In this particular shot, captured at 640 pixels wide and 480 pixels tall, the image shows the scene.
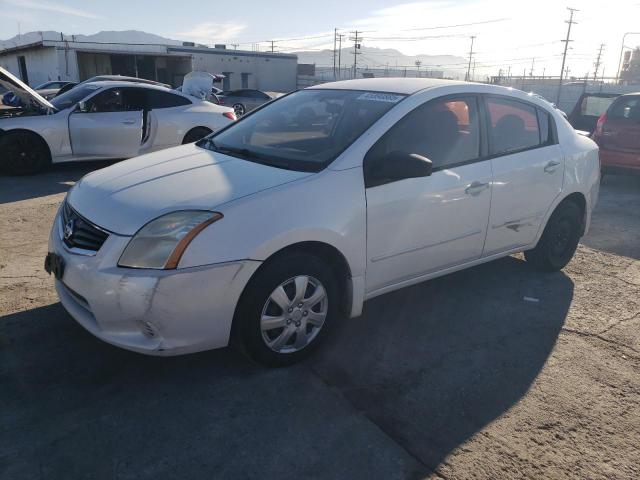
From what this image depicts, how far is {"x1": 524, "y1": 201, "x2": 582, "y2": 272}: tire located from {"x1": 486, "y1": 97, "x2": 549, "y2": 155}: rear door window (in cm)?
71

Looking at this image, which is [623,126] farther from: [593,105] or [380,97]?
[380,97]

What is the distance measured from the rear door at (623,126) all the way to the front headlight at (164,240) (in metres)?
8.01

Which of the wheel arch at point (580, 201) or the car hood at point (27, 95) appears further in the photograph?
the car hood at point (27, 95)

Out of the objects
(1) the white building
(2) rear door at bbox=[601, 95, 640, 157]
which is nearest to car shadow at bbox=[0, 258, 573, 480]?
(2) rear door at bbox=[601, 95, 640, 157]

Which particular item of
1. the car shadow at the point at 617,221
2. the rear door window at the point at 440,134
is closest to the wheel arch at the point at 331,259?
the rear door window at the point at 440,134

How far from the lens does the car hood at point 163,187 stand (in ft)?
8.95

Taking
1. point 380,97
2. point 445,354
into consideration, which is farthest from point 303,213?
point 445,354

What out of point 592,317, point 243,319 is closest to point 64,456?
point 243,319

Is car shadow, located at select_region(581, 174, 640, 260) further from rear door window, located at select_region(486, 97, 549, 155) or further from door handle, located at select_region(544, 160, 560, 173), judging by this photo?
rear door window, located at select_region(486, 97, 549, 155)

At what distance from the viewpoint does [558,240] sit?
183 inches

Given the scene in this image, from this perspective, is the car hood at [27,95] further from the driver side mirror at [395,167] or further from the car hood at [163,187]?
the driver side mirror at [395,167]

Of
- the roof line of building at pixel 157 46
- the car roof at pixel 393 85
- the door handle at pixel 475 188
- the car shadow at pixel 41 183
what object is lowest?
the car shadow at pixel 41 183

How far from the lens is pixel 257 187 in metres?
2.84

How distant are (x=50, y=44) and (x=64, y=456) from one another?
35.8m
